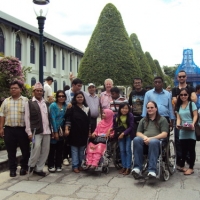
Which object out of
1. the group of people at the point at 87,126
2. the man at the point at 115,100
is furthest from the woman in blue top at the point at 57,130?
the man at the point at 115,100

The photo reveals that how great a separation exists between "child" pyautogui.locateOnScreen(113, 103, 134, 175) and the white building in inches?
714

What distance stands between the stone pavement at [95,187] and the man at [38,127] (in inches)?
11.9

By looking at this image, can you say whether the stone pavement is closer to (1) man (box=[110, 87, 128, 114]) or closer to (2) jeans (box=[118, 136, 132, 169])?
(2) jeans (box=[118, 136, 132, 169])

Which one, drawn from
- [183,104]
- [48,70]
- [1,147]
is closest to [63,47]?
[48,70]

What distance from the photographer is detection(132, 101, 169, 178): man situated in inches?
184

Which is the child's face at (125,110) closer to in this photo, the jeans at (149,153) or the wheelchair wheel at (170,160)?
the jeans at (149,153)

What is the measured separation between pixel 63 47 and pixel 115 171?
28.8 m

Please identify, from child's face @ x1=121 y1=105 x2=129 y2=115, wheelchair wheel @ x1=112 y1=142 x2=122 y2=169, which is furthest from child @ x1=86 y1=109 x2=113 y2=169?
child's face @ x1=121 y1=105 x2=129 y2=115

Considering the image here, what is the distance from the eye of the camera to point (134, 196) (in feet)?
13.6

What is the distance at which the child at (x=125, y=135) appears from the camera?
5379 millimetres

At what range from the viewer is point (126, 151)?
5410 mm

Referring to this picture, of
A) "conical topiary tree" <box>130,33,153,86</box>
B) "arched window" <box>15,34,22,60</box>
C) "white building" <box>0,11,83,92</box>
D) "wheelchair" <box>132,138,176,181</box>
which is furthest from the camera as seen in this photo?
"conical topiary tree" <box>130,33,153,86</box>

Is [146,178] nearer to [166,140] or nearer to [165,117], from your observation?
[166,140]

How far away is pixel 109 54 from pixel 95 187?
1460 cm
